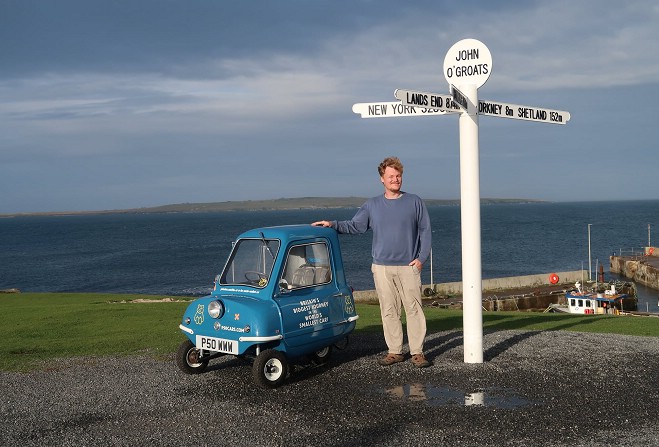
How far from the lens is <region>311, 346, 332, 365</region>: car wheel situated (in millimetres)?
9227

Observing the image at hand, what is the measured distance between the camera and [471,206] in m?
8.91

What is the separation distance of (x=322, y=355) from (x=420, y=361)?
4.66 ft

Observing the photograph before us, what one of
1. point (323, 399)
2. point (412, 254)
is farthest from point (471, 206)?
point (323, 399)

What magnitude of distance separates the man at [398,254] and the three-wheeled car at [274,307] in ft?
1.95

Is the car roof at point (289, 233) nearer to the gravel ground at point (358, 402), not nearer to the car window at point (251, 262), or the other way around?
the car window at point (251, 262)

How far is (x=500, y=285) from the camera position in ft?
181

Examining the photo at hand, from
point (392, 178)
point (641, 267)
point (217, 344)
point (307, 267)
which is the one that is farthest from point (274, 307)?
point (641, 267)

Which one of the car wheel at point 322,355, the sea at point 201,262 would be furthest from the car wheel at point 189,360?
the sea at point 201,262

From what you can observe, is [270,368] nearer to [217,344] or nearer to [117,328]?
[217,344]

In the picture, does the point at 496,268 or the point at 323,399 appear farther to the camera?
the point at 496,268

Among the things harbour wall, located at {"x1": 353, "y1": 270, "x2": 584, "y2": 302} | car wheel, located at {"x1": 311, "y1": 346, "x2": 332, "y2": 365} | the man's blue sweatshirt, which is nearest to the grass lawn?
car wheel, located at {"x1": 311, "y1": 346, "x2": 332, "y2": 365}

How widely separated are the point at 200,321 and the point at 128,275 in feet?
226

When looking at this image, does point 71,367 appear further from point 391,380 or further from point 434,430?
point 434,430

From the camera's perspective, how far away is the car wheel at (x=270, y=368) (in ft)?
25.5
